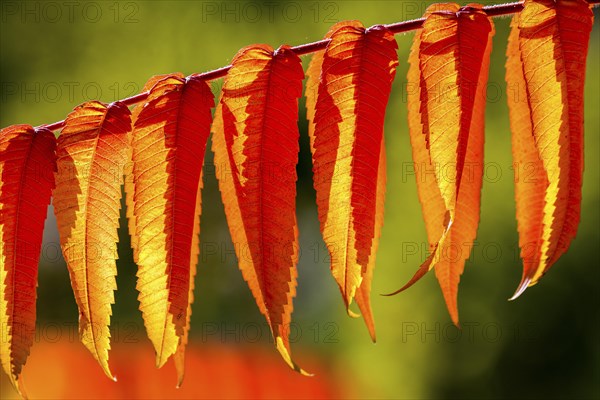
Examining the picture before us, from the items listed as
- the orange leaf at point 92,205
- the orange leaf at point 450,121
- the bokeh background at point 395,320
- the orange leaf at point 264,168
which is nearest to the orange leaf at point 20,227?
the orange leaf at point 92,205

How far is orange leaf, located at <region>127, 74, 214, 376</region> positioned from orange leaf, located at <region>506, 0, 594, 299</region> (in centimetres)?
25

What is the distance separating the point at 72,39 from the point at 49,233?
4.12 ft

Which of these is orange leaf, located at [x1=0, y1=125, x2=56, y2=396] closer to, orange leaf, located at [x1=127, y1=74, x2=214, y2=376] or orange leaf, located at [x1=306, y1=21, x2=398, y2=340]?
orange leaf, located at [x1=127, y1=74, x2=214, y2=376]

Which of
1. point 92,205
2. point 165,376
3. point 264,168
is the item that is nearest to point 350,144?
point 264,168

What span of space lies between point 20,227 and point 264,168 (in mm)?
225

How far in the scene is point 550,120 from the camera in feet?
1.66

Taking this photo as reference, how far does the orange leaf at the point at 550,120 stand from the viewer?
0.49m

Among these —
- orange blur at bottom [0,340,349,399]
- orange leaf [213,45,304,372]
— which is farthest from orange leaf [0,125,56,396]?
orange blur at bottom [0,340,349,399]

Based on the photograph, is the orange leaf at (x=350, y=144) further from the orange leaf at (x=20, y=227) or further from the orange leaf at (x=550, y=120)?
the orange leaf at (x=20, y=227)

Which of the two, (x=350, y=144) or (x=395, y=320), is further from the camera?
(x=395, y=320)

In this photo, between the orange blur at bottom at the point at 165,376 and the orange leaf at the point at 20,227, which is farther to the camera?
the orange blur at bottom at the point at 165,376

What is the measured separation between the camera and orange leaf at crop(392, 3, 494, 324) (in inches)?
20.0

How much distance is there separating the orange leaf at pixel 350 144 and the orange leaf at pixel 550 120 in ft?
0.35

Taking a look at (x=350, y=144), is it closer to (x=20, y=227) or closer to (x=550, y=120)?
(x=550, y=120)
